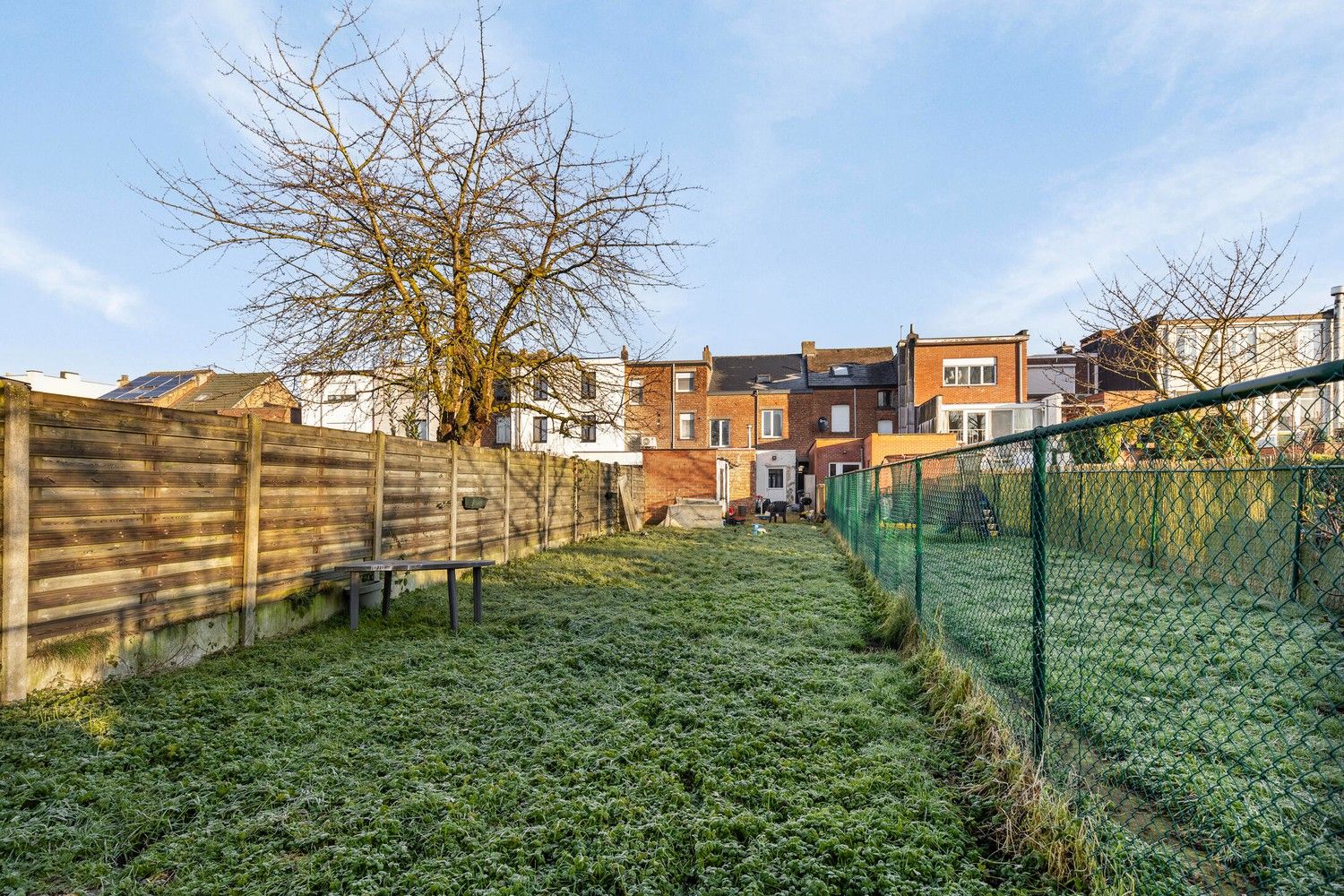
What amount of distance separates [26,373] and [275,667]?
3569 cm

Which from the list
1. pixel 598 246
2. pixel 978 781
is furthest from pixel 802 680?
pixel 598 246

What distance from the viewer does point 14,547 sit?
3.29m

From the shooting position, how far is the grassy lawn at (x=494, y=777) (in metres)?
2.23

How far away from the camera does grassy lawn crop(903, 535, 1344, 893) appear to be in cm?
235

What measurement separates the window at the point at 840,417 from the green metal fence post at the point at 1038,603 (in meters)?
32.8

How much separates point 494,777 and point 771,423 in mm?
32653

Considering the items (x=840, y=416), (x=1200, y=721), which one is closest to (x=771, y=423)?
(x=840, y=416)

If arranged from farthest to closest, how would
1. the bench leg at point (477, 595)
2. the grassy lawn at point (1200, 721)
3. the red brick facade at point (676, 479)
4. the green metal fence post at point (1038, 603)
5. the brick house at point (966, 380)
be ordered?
the brick house at point (966, 380) → the red brick facade at point (676, 479) → the bench leg at point (477, 595) → the green metal fence post at point (1038, 603) → the grassy lawn at point (1200, 721)

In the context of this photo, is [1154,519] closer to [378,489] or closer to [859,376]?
[378,489]

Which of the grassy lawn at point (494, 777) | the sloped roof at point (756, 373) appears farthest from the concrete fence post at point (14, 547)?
the sloped roof at point (756, 373)

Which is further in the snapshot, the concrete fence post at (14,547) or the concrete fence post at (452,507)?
the concrete fence post at (452,507)

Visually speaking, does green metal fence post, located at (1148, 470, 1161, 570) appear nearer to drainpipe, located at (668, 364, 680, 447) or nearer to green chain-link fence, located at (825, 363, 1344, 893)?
green chain-link fence, located at (825, 363, 1344, 893)

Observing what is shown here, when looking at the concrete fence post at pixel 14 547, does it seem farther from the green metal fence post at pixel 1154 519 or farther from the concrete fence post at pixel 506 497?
the concrete fence post at pixel 506 497

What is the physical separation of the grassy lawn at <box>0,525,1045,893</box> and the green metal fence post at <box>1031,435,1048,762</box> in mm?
470
